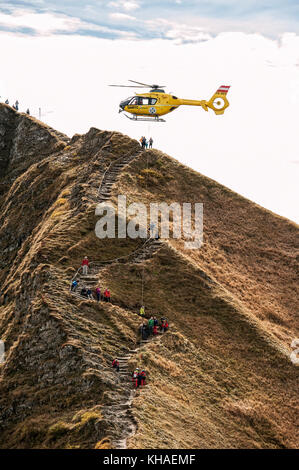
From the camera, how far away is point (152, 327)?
52.3 m

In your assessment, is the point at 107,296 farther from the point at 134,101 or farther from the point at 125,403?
the point at 134,101

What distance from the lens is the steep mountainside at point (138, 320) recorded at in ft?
139

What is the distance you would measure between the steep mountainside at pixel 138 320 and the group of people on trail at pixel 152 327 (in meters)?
0.70

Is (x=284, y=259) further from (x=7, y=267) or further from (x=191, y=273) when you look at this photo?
(x=7, y=267)

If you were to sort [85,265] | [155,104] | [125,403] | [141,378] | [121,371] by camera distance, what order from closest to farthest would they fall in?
[125,403]
[141,378]
[121,371]
[85,265]
[155,104]

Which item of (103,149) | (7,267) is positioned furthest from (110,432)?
(103,149)

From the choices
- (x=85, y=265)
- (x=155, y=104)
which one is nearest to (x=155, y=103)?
(x=155, y=104)

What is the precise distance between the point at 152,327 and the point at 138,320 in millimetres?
1551

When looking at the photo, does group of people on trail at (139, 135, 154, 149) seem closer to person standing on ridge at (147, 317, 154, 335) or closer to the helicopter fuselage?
the helicopter fuselage

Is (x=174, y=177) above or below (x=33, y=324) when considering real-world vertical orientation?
above

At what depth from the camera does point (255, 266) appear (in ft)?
254

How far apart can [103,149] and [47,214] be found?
49.3ft

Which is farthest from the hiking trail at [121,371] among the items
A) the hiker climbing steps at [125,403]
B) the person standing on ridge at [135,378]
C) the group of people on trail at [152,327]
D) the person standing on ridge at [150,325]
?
the person standing on ridge at [150,325]

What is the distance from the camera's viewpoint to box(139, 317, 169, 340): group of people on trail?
5116 cm
